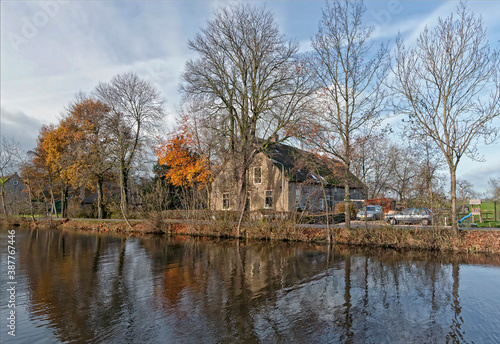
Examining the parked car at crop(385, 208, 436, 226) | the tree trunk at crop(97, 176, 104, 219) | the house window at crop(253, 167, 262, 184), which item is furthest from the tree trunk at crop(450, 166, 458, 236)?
the tree trunk at crop(97, 176, 104, 219)

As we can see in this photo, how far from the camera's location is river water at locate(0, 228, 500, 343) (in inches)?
253

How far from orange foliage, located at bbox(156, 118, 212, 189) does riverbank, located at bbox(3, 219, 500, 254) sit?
7371mm

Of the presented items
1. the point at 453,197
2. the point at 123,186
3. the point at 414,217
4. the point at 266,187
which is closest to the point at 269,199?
the point at 266,187

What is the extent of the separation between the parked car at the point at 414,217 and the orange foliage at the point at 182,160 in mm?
18243

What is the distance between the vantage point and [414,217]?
18828 mm

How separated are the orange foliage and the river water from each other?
18.1 m

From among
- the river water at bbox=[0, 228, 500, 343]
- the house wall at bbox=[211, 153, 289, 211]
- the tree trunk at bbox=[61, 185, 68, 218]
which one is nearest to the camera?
the river water at bbox=[0, 228, 500, 343]

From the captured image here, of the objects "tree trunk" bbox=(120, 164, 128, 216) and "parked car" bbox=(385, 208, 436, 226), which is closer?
"parked car" bbox=(385, 208, 436, 226)

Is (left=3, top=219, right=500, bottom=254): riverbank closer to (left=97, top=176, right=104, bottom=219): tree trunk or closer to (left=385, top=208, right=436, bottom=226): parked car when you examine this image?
(left=385, top=208, right=436, bottom=226): parked car

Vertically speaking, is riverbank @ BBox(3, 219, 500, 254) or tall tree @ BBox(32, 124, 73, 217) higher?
tall tree @ BBox(32, 124, 73, 217)

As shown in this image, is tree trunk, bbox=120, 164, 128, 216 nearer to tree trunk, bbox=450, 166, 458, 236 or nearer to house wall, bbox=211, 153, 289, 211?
house wall, bbox=211, 153, 289, 211

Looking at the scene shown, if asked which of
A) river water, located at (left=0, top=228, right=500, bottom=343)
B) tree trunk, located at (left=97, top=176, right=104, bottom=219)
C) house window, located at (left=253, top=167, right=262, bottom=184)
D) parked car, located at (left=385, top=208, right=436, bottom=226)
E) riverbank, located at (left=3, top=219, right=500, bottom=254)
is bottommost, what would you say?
river water, located at (left=0, top=228, right=500, bottom=343)

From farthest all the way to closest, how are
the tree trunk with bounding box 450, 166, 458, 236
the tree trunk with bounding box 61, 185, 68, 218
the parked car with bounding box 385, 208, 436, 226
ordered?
the tree trunk with bounding box 61, 185, 68, 218, the parked car with bounding box 385, 208, 436, 226, the tree trunk with bounding box 450, 166, 458, 236

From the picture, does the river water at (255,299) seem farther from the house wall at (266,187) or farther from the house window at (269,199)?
the house window at (269,199)
